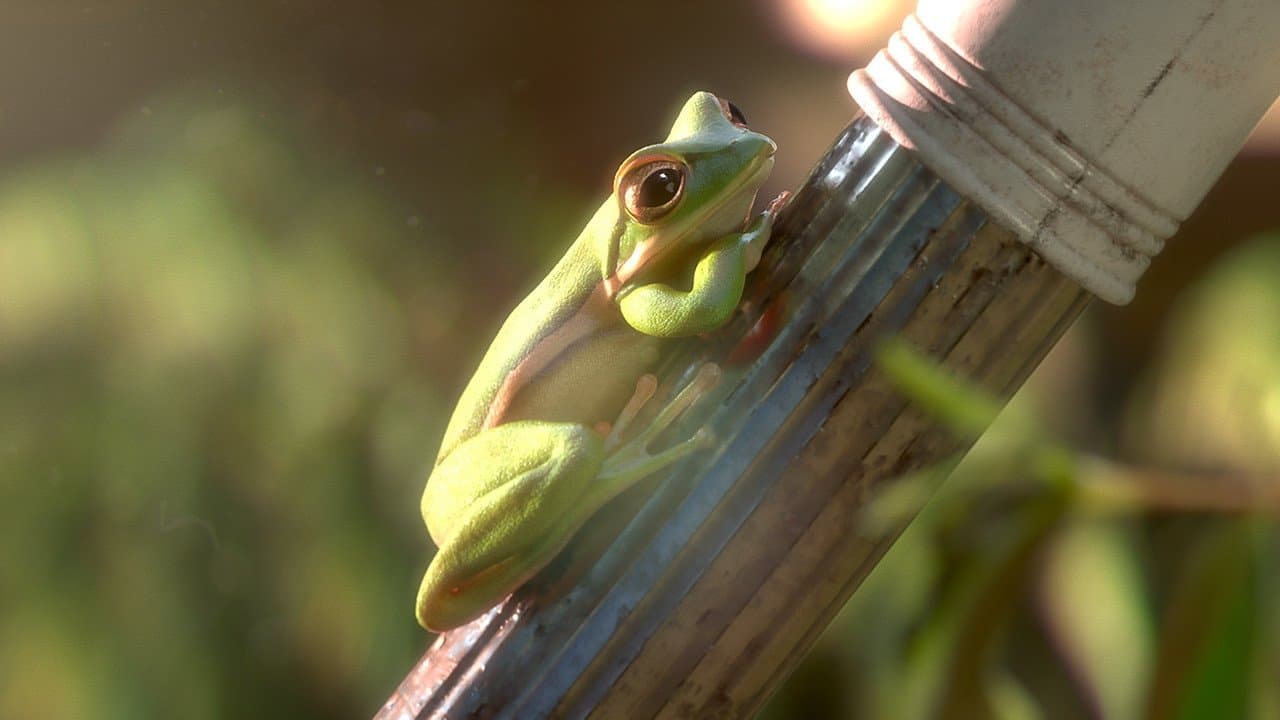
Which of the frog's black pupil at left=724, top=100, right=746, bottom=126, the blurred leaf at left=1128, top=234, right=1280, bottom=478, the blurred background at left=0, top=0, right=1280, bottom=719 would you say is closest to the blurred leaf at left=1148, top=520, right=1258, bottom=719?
the blurred leaf at left=1128, top=234, right=1280, bottom=478

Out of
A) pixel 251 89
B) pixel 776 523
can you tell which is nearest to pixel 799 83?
pixel 251 89

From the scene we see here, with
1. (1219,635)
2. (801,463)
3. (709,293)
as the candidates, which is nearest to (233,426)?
(709,293)

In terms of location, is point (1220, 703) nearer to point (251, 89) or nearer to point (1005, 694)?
point (1005, 694)

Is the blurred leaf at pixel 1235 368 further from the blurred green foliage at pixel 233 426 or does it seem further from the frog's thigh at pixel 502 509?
the blurred green foliage at pixel 233 426

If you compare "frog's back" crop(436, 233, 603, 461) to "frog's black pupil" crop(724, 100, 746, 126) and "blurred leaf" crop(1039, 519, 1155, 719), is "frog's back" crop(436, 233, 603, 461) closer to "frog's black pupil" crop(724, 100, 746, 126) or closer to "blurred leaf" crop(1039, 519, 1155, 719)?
"frog's black pupil" crop(724, 100, 746, 126)

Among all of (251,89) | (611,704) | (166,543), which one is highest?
(611,704)
